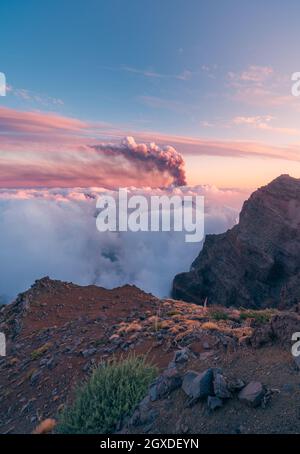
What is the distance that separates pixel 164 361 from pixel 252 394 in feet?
15.9

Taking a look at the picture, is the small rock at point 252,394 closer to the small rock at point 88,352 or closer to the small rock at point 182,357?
the small rock at point 182,357

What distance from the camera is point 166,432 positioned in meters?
6.39

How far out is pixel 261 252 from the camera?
164 ft

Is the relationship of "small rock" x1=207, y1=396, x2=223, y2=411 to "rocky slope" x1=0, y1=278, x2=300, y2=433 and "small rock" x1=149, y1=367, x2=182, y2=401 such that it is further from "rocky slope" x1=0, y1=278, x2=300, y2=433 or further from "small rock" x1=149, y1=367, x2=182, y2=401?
"small rock" x1=149, y1=367, x2=182, y2=401

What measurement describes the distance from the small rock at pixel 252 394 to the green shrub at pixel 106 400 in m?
2.24

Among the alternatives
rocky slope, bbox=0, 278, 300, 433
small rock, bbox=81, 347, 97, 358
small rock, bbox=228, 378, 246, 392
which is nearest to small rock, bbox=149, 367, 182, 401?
rocky slope, bbox=0, 278, 300, 433

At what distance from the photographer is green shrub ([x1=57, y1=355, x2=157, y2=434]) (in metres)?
A: 7.34

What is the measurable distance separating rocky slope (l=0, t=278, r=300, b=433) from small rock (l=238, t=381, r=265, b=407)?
30 mm

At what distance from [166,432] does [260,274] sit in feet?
152

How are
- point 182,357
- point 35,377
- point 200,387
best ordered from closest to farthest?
point 200,387 < point 182,357 < point 35,377

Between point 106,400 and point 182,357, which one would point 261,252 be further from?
point 106,400

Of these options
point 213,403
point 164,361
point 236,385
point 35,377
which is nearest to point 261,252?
point 35,377

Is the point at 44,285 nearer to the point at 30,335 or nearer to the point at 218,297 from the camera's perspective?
the point at 30,335
